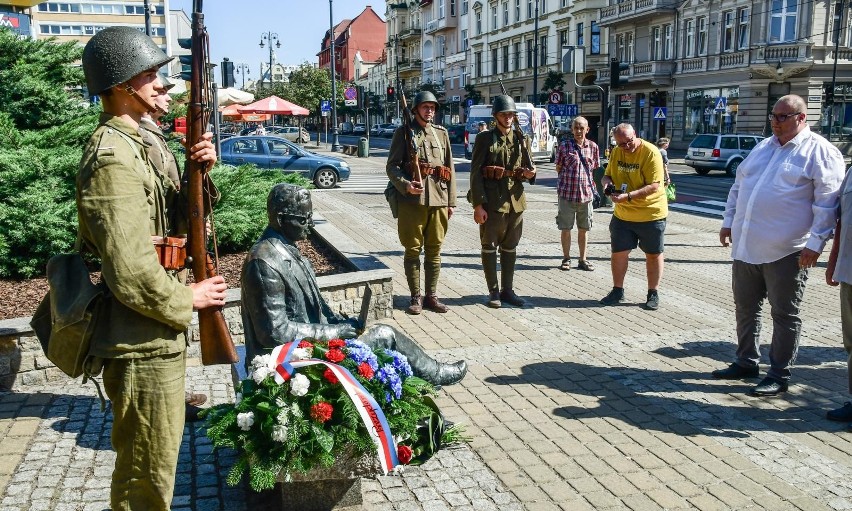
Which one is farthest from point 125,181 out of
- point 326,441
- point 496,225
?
point 496,225

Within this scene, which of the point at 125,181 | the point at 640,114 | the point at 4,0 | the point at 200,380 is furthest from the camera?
the point at 640,114

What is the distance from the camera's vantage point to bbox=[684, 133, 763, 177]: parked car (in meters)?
28.6

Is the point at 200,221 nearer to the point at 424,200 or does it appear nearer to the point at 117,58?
the point at 117,58

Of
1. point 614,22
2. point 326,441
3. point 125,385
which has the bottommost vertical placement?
point 326,441

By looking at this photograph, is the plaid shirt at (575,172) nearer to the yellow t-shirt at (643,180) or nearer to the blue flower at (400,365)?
the yellow t-shirt at (643,180)

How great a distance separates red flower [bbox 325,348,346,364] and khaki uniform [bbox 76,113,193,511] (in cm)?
97

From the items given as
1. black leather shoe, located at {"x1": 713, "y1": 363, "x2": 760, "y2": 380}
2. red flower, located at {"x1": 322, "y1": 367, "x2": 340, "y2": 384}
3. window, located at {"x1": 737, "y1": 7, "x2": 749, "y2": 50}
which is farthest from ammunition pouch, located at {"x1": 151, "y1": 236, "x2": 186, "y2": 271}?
window, located at {"x1": 737, "y1": 7, "x2": 749, "y2": 50}

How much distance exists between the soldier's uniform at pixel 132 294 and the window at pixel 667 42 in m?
47.0

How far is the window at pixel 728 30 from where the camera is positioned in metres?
41.1

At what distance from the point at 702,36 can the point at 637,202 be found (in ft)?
130

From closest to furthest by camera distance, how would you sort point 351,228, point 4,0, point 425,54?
1. point 351,228
2. point 4,0
3. point 425,54

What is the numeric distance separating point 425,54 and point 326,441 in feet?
278

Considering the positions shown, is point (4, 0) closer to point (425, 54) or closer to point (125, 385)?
point (125, 385)

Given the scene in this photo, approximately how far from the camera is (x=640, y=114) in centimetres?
4819
